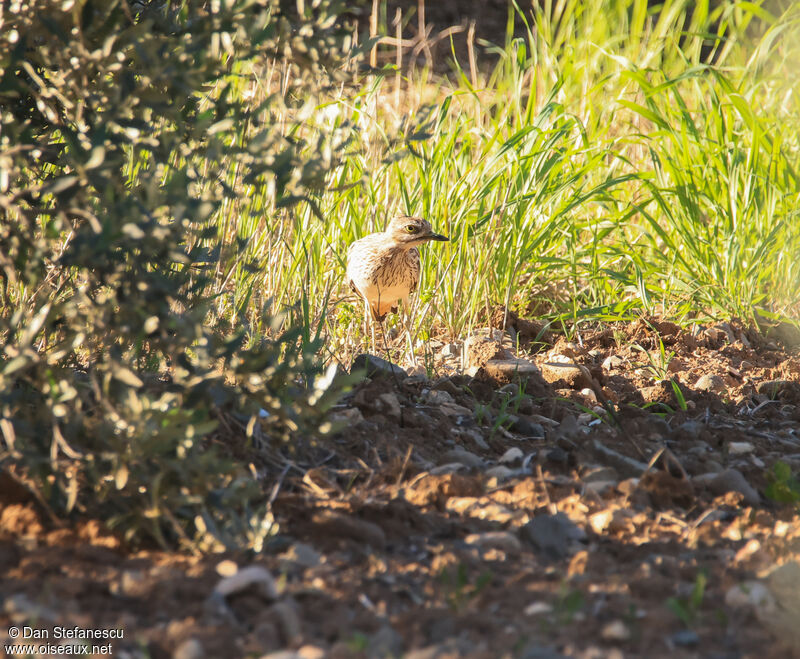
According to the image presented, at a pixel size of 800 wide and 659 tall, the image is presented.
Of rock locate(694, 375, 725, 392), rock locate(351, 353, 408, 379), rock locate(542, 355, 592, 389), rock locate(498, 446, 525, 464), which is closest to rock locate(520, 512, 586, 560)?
rock locate(498, 446, 525, 464)

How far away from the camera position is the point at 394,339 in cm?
502

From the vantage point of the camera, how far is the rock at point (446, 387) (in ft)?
11.5

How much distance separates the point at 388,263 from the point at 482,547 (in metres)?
2.60

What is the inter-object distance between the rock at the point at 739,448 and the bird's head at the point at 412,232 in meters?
1.88

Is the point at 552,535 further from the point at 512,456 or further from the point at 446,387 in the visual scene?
the point at 446,387

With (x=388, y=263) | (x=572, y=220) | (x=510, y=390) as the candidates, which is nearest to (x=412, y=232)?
(x=388, y=263)

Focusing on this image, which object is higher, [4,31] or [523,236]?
[4,31]

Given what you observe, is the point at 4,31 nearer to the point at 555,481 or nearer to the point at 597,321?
the point at 555,481

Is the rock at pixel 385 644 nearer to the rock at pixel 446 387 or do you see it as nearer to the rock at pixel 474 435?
the rock at pixel 474 435

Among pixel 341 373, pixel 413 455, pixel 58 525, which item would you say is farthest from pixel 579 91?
pixel 58 525

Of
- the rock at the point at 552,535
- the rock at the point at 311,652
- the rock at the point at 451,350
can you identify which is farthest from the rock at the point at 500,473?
the rock at the point at 451,350

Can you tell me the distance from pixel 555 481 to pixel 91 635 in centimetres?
141

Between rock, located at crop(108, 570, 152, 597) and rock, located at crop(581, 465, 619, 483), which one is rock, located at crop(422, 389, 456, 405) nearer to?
rock, located at crop(581, 465, 619, 483)

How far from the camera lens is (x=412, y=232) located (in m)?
4.46
